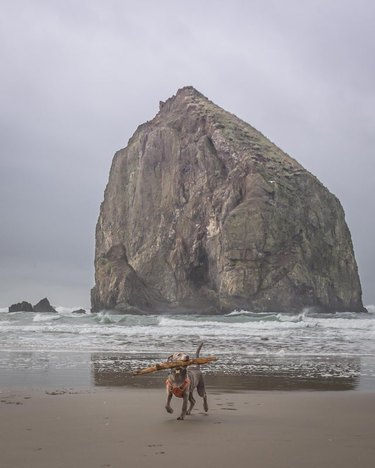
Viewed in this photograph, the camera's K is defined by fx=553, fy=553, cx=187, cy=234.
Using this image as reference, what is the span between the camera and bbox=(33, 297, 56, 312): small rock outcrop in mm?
81488

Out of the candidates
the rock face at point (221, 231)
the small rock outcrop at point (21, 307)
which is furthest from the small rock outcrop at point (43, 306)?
the rock face at point (221, 231)

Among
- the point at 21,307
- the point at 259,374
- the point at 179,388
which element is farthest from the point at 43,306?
the point at 179,388

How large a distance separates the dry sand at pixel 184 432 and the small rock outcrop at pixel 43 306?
246 feet

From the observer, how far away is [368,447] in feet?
18.2

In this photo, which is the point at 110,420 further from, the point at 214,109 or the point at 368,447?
the point at 214,109

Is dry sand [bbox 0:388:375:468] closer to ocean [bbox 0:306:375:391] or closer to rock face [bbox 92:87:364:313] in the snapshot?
ocean [bbox 0:306:375:391]

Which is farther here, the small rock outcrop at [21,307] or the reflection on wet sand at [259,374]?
the small rock outcrop at [21,307]

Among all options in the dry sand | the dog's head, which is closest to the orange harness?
the dog's head

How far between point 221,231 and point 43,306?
28.9m

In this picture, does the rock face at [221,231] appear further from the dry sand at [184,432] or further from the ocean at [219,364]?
the dry sand at [184,432]

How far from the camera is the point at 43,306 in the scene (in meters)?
82.2

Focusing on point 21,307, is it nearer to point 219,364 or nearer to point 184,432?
point 219,364

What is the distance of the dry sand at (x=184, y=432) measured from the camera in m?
5.07

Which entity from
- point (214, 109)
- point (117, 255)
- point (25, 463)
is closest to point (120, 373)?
point (25, 463)
